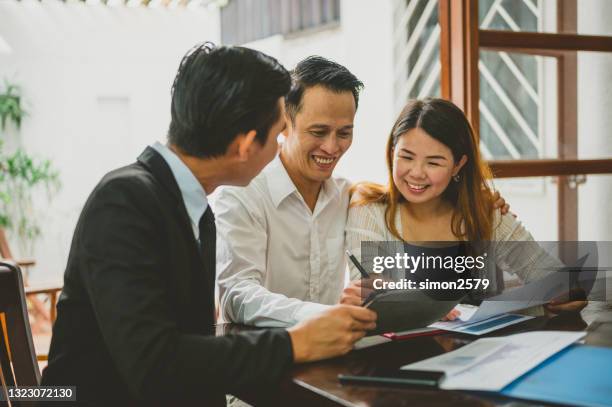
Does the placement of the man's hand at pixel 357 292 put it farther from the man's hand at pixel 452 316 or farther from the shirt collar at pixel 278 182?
the shirt collar at pixel 278 182

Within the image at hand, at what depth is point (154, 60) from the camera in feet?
26.0

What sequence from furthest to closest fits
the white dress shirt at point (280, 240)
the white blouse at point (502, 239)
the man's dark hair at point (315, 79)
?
the white blouse at point (502, 239) → the man's dark hair at point (315, 79) → the white dress shirt at point (280, 240)

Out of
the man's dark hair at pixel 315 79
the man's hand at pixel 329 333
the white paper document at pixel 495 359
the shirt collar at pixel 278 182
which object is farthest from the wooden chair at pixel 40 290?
the white paper document at pixel 495 359

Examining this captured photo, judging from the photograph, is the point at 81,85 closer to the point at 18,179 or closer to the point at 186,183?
the point at 18,179

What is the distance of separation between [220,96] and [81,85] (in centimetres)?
679

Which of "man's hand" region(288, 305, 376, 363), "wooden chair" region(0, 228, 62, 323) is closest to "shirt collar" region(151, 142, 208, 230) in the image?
"man's hand" region(288, 305, 376, 363)

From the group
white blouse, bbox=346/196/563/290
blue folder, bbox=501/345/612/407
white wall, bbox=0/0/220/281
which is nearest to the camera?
blue folder, bbox=501/345/612/407

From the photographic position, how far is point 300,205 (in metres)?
1.85

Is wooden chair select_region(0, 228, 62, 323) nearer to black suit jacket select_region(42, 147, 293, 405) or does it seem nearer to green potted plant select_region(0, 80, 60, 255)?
green potted plant select_region(0, 80, 60, 255)

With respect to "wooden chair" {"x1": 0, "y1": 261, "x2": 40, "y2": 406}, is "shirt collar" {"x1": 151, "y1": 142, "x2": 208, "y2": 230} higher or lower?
higher

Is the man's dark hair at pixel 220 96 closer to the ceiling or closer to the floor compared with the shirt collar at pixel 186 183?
closer to the ceiling

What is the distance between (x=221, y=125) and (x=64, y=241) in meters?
6.68

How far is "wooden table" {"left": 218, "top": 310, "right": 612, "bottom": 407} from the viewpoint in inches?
37.6

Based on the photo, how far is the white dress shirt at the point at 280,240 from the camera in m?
1.67
